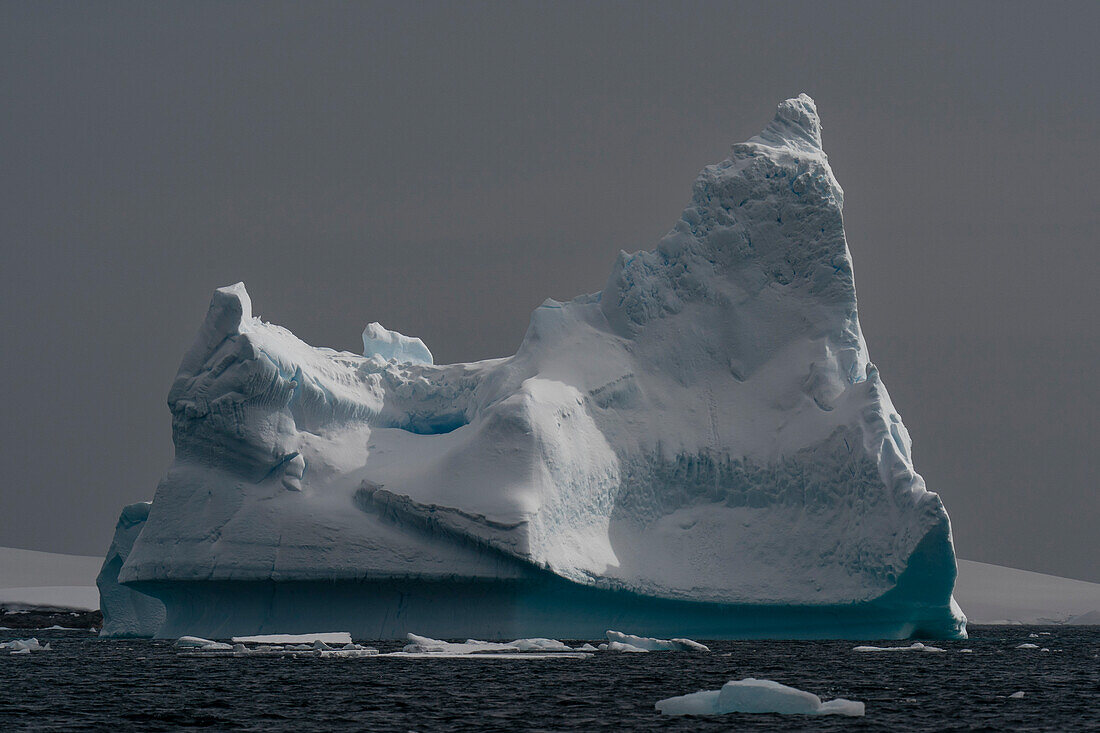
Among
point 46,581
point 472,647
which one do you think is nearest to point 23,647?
point 472,647

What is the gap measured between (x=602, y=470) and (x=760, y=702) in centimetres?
1560

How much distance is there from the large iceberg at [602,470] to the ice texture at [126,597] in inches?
173

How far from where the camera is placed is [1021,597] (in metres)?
60.4

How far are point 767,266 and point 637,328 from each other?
3158 millimetres

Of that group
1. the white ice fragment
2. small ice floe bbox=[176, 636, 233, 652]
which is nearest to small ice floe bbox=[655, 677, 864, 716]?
the white ice fragment

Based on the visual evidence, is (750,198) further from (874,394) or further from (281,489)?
(281,489)

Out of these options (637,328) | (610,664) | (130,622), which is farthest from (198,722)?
(130,622)

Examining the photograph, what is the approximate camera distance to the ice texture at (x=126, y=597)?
3412 centimetres

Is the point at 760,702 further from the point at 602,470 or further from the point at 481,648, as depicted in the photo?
the point at 602,470

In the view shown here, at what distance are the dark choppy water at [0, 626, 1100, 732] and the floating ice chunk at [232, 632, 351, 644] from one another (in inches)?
78.6

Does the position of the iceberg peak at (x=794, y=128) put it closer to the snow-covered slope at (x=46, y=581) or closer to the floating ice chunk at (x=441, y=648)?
the floating ice chunk at (x=441, y=648)

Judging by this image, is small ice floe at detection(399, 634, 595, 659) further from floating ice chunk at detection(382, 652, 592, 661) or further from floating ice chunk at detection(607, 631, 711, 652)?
floating ice chunk at detection(607, 631, 711, 652)

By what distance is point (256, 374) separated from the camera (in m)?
27.7

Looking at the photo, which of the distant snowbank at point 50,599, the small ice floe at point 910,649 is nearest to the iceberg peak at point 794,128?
the small ice floe at point 910,649
